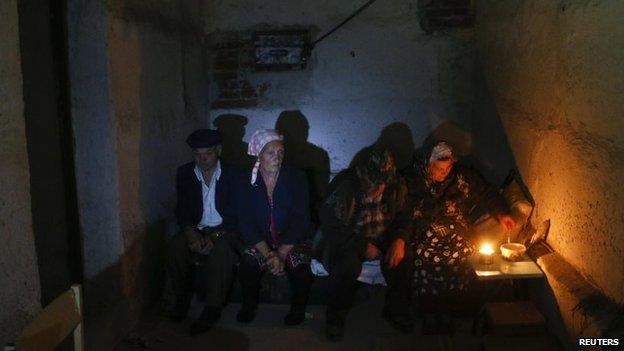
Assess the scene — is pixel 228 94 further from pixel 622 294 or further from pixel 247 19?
pixel 622 294

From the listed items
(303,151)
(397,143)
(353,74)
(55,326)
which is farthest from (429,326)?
(353,74)

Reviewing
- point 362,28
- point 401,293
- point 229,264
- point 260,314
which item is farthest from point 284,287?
point 362,28

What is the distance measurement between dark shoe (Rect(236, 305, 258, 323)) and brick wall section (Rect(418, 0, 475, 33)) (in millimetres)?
3163

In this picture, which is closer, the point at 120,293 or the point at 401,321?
the point at 120,293

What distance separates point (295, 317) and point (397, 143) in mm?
2242

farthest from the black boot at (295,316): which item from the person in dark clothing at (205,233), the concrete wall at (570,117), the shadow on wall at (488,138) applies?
the shadow on wall at (488,138)

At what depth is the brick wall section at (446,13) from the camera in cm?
517

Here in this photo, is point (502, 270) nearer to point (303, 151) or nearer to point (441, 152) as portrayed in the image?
point (441, 152)

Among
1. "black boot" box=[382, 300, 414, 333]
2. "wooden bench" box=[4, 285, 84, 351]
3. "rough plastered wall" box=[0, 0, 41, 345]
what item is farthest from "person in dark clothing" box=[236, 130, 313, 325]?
"rough plastered wall" box=[0, 0, 41, 345]

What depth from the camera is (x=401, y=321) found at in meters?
3.89

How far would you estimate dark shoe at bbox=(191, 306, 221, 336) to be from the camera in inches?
154

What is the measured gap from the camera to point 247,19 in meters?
5.33

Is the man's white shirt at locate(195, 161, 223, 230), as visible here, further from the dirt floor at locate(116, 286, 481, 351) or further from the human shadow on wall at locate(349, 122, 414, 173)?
the human shadow on wall at locate(349, 122, 414, 173)

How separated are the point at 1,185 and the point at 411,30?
13.0ft
